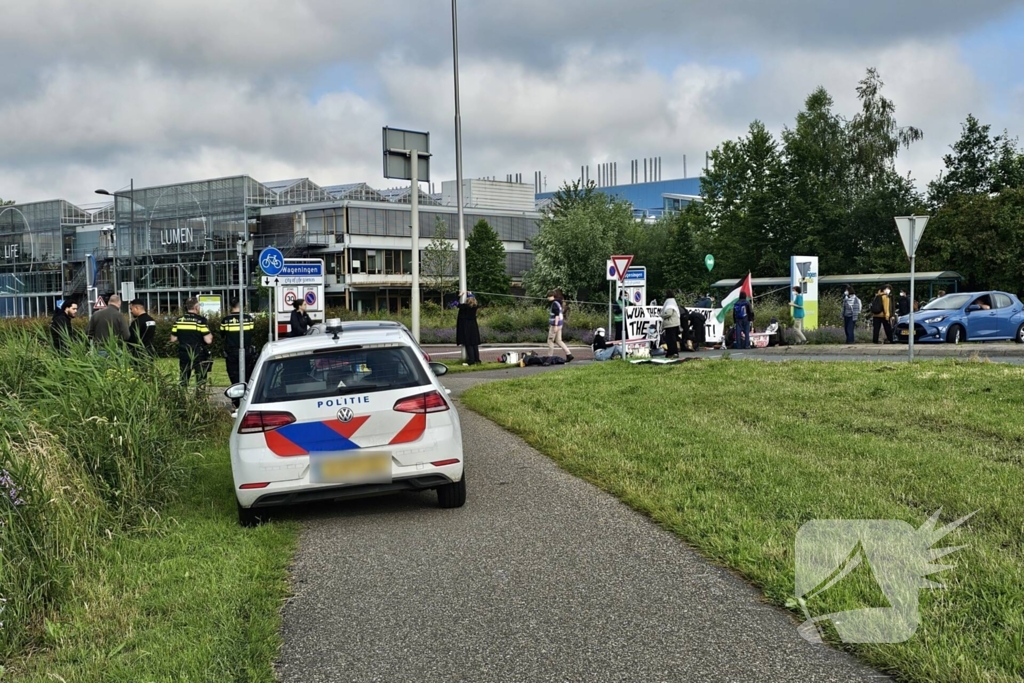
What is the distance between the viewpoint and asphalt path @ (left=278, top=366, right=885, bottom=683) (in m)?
4.47

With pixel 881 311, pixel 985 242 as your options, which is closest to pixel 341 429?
pixel 881 311

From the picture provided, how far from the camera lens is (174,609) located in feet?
17.8

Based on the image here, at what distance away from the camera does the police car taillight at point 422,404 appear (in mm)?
7656

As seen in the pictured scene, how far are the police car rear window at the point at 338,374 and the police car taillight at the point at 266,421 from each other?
14 centimetres

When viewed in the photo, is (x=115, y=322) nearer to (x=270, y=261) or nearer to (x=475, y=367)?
(x=270, y=261)

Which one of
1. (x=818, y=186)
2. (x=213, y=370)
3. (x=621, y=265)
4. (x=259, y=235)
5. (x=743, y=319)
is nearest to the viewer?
(x=621, y=265)

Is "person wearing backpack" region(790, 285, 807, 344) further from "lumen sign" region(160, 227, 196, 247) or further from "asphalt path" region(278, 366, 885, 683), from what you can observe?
"lumen sign" region(160, 227, 196, 247)

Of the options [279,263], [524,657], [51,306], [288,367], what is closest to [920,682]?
[524,657]

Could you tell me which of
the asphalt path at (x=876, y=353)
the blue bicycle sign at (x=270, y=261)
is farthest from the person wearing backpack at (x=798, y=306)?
the blue bicycle sign at (x=270, y=261)

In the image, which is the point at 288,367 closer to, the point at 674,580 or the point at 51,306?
the point at 674,580

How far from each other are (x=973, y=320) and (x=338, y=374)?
24508mm

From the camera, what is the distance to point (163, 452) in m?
8.59

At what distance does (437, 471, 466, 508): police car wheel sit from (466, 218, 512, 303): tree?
66.7m

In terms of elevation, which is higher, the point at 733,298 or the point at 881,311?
the point at 733,298
